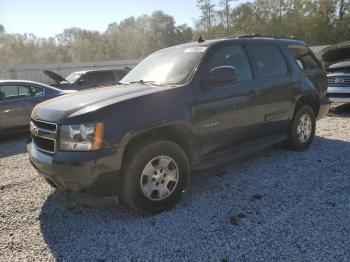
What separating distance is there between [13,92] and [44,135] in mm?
5233

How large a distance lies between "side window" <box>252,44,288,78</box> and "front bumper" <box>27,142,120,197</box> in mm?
2645

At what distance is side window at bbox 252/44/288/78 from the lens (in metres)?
4.95

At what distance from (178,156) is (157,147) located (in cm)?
31

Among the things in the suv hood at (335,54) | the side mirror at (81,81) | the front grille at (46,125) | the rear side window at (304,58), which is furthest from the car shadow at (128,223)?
the side mirror at (81,81)

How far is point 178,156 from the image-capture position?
3828 mm

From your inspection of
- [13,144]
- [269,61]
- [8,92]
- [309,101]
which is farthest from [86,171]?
[8,92]

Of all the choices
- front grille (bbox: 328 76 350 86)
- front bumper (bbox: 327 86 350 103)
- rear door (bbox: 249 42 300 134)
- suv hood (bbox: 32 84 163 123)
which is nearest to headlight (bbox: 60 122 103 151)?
suv hood (bbox: 32 84 163 123)

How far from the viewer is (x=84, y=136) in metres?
3.30

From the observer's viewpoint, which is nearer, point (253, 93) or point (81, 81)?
point (253, 93)

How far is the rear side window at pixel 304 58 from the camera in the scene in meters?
5.80

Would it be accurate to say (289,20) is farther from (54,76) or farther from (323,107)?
(323,107)

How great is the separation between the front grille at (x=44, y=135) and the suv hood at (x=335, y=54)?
27.7 feet

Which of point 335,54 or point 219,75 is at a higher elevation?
point 335,54

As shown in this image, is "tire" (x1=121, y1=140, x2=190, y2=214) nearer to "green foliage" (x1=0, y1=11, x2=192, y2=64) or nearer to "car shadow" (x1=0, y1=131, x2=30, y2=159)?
"car shadow" (x1=0, y1=131, x2=30, y2=159)
